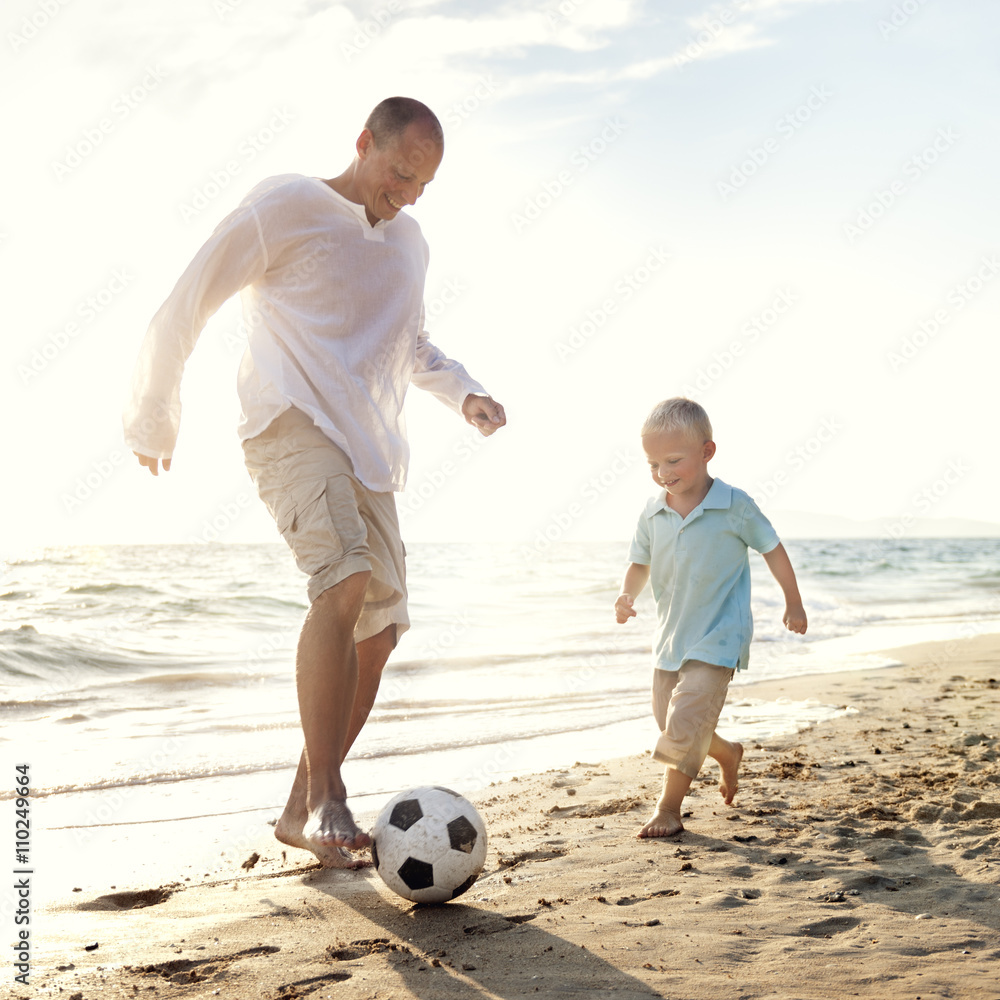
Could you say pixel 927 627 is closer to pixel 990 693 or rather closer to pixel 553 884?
pixel 990 693

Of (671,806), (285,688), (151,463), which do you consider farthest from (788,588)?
(285,688)

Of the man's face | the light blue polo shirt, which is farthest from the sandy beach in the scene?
the man's face

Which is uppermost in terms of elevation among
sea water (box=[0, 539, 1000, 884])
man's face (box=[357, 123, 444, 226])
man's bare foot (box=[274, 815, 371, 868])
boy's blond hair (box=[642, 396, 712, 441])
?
man's face (box=[357, 123, 444, 226])

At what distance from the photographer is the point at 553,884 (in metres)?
2.65

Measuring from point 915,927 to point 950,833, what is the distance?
0.98 metres

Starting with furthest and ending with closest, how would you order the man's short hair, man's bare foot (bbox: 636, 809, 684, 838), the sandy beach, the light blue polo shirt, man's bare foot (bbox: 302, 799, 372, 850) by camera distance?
the light blue polo shirt < man's bare foot (bbox: 636, 809, 684, 838) < the man's short hair < man's bare foot (bbox: 302, 799, 372, 850) < the sandy beach

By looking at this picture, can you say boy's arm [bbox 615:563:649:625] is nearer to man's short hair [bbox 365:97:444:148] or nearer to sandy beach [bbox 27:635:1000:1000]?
sandy beach [bbox 27:635:1000:1000]

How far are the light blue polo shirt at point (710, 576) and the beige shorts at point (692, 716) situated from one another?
0.06 metres

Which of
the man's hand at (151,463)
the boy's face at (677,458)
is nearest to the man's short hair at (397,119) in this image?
the man's hand at (151,463)

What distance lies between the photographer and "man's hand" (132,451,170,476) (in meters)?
2.78

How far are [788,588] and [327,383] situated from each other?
1.82m

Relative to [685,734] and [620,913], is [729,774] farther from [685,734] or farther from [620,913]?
[620,913]

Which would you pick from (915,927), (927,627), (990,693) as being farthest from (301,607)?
(915,927)

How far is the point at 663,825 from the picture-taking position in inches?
125
